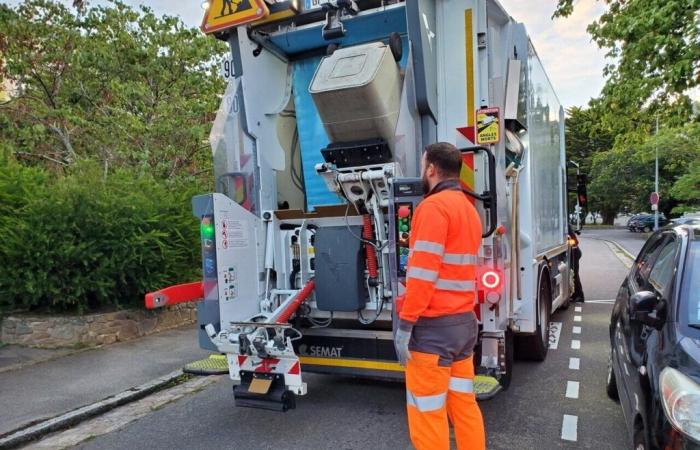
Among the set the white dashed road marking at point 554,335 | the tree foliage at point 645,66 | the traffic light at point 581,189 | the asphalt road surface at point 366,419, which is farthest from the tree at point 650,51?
the asphalt road surface at point 366,419

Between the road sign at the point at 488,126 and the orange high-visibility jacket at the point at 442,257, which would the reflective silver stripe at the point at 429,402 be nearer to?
the orange high-visibility jacket at the point at 442,257

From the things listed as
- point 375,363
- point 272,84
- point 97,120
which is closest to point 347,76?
point 272,84

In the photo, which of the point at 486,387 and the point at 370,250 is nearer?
the point at 486,387

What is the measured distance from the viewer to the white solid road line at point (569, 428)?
12.3ft

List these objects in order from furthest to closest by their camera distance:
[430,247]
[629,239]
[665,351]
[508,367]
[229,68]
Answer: [629,239] < [229,68] < [508,367] < [430,247] < [665,351]

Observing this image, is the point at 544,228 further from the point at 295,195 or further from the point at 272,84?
the point at 272,84

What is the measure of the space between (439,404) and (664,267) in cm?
183

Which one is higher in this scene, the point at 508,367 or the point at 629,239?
the point at 508,367

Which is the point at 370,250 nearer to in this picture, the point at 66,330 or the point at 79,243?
the point at 79,243

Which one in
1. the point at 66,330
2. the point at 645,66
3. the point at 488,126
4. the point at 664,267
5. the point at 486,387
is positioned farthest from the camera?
the point at 645,66

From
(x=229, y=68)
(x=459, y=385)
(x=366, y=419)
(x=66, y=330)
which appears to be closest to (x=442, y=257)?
(x=459, y=385)

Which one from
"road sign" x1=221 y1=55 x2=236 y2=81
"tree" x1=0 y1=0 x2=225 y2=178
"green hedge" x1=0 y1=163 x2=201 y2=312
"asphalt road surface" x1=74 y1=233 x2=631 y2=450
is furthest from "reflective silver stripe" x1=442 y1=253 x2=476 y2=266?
"tree" x1=0 y1=0 x2=225 y2=178

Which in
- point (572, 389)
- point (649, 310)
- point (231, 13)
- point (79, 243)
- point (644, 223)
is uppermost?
point (231, 13)

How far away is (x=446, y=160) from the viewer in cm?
294
